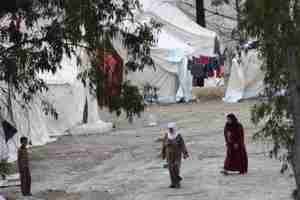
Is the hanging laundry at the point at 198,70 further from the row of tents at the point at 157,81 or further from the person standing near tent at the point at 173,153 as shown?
the person standing near tent at the point at 173,153

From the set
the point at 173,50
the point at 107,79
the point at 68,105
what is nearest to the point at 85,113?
the point at 68,105

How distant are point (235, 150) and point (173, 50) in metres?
21.7

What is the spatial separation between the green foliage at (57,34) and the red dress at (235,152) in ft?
21.2

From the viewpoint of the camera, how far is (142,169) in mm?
17344

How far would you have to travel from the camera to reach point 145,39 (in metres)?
9.30

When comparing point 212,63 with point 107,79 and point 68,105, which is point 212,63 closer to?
point 68,105

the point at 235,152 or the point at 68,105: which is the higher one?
the point at 68,105

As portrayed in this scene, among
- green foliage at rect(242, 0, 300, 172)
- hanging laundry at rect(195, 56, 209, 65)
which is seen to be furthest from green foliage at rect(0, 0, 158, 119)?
hanging laundry at rect(195, 56, 209, 65)

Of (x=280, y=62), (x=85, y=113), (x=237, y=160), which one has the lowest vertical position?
(x=237, y=160)

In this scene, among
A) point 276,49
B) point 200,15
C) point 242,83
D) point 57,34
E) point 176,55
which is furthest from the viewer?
point 200,15

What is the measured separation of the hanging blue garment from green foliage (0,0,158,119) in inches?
1066

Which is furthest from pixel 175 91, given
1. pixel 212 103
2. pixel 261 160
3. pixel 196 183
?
pixel 196 183

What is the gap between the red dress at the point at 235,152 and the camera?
51.5ft

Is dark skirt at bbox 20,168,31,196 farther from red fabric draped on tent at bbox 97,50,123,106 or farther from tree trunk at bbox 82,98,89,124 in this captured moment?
tree trunk at bbox 82,98,89,124
